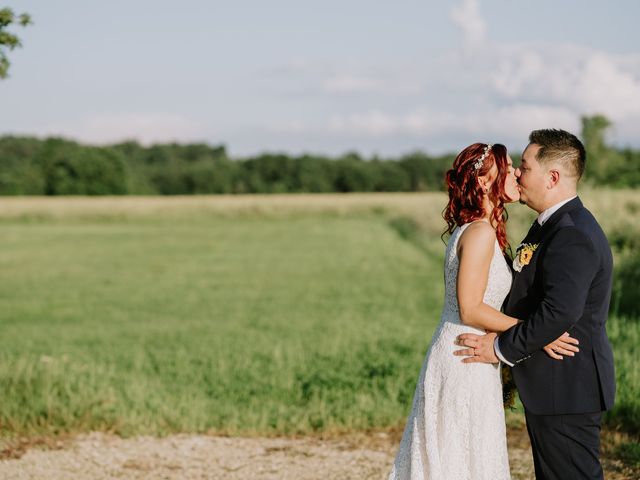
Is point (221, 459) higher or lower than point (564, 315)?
lower

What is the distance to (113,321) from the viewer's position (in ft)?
49.9

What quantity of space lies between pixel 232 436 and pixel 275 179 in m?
116

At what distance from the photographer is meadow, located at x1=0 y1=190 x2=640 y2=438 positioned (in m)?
7.11

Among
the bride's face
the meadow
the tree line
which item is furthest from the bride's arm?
the tree line

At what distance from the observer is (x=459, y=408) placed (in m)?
3.82

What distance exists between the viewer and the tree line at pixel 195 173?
346ft

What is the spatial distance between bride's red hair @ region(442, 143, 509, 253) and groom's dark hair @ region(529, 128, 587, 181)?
0.17 meters

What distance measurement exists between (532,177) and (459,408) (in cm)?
115

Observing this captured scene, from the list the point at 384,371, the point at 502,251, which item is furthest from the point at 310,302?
the point at 502,251

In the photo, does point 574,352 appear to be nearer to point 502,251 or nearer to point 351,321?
point 502,251

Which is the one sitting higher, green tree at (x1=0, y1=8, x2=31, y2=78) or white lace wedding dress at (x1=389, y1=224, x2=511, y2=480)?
green tree at (x1=0, y1=8, x2=31, y2=78)

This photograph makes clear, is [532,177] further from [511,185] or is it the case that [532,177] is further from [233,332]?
[233,332]

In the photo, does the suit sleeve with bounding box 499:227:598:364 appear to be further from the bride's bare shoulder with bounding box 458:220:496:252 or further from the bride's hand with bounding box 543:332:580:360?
the bride's bare shoulder with bounding box 458:220:496:252

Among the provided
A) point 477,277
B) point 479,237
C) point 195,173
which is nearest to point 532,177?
point 479,237
